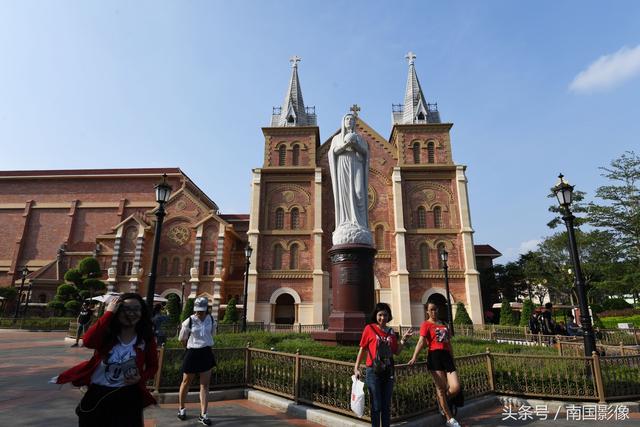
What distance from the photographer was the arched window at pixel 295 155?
30998 millimetres

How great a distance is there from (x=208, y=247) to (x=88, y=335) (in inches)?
1129

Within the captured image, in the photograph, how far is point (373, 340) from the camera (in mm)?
4363

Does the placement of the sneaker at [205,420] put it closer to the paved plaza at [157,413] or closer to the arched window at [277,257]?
the paved plaza at [157,413]

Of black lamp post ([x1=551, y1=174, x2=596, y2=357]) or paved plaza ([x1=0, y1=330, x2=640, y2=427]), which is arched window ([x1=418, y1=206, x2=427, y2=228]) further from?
paved plaza ([x1=0, y1=330, x2=640, y2=427])

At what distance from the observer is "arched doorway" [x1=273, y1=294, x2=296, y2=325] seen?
28469 mm

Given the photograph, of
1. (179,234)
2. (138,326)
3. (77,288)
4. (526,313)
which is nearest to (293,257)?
(179,234)

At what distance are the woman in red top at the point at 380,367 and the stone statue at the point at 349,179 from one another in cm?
473

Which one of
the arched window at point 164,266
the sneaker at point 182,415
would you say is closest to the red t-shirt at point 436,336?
the sneaker at point 182,415

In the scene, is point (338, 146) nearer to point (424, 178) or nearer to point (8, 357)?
point (8, 357)

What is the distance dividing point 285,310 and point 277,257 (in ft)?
14.8

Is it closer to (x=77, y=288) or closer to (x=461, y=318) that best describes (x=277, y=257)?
(x=461, y=318)

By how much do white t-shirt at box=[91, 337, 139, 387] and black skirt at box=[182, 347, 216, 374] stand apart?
2734 millimetres

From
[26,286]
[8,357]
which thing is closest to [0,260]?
[26,286]

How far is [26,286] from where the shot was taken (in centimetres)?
3231
